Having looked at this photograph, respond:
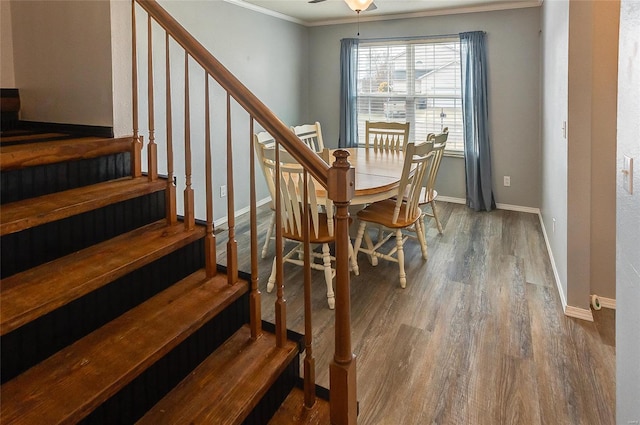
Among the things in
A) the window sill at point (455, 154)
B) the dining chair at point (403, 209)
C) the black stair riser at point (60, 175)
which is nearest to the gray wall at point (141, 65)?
the black stair riser at point (60, 175)

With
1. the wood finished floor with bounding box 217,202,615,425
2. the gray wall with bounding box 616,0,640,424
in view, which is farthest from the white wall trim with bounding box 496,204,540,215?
the gray wall with bounding box 616,0,640,424

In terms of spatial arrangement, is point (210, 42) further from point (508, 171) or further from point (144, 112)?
point (508, 171)

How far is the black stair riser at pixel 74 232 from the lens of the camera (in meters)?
1.45

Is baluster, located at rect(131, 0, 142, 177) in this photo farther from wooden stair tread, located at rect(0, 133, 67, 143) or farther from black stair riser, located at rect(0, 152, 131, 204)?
wooden stair tread, located at rect(0, 133, 67, 143)

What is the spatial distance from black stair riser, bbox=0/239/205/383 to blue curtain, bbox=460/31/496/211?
13.7ft

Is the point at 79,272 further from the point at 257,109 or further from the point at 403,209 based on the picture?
the point at 403,209

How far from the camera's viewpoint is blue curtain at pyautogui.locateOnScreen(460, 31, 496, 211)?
16.5 feet

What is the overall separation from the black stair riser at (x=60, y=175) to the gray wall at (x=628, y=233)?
6.62 ft

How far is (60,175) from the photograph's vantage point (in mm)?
1796

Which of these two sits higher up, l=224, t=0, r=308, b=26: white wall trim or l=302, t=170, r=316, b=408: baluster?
l=224, t=0, r=308, b=26: white wall trim

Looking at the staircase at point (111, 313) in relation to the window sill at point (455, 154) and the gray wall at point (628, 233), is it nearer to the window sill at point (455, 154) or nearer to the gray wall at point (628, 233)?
the gray wall at point (628, 233)

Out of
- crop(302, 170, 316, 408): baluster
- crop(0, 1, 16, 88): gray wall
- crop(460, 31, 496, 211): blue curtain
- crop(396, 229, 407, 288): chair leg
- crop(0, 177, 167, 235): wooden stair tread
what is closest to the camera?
crop(0, 177, 167, 235): wooden stair tread

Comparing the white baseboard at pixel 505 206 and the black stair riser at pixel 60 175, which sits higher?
the black stair riser at pixel 60 175

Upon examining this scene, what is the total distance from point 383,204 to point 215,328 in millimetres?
2195
